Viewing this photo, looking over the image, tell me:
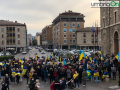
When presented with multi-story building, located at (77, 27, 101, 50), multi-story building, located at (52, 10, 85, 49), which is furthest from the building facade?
multi-story building, located at (52, 10, 85, 49)

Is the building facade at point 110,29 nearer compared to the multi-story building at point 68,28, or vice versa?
the building facade at point 110,29

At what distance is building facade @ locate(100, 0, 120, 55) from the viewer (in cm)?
2681

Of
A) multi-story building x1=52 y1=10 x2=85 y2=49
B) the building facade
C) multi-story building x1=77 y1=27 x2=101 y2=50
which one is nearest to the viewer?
the building facade

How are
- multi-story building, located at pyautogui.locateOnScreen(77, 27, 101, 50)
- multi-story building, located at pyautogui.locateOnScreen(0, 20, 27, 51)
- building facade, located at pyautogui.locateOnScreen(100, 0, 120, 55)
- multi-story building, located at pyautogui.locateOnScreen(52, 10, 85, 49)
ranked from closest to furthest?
building facade, located at pyautogui.locateOnScreen(100, 0, 120, 55), multi-story building, located at pyautogui.locateOnScreen(0, 20, 27, 51), multi-story building, located at pyautogui.locateOnScreen(77, 27, 101, 50), multi-story building, located at pyautogui.locateOnScreen(52, 10, 85, 49)

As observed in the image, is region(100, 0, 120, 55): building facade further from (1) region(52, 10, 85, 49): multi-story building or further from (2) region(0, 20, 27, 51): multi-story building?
(2) region(0, 20, 27, 51): multi-story building

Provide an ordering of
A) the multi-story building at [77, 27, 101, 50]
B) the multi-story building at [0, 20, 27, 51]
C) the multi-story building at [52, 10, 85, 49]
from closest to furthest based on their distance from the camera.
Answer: the multi-story building at [0, 20, 27, 51] < the multi-story building at [77, 27, 101, 50] < the multi-story building at [52, 10, 85, 49]

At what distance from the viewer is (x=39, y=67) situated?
1405 cm

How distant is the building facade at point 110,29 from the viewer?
2681 centimetres

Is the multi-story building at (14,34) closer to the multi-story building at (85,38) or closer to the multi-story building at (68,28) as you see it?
the multi-story building at (68,28)

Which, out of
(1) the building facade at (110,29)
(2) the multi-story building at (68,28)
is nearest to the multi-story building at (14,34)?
(2) the multi-story building at (68,28)

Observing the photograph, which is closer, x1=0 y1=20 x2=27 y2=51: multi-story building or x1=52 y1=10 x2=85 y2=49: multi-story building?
x1=0 y1=20 x2=27 y2=51: multi-story building

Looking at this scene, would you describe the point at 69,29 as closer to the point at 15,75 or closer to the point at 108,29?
the point at 108,29

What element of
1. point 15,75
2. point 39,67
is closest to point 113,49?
point 39,67

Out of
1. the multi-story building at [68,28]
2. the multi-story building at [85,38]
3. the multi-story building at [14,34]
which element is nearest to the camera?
the multi-story building at [14,34]
